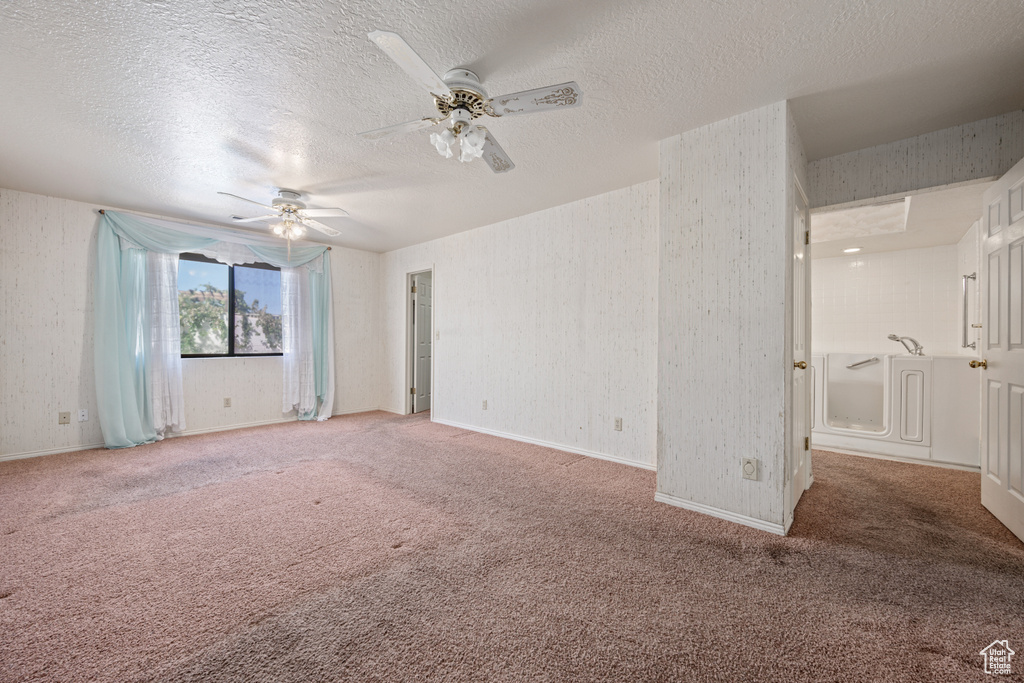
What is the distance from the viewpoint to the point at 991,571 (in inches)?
73.2

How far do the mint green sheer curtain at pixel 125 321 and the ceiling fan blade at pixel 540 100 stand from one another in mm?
4289

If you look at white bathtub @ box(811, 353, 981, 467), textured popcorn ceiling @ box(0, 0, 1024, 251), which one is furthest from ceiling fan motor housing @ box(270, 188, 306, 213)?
white bathtub @ box(811, 353, 981, 467)

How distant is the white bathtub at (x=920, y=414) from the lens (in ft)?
10.9

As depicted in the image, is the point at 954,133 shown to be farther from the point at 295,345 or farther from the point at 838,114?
the point at 295,345

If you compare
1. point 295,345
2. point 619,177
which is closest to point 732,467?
point 619,177

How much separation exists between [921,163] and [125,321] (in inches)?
261

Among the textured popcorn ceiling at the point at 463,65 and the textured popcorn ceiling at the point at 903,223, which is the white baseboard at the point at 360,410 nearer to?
the textured popcorn ceiling at the point at 463,65

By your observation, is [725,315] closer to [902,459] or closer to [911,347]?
[902,459]

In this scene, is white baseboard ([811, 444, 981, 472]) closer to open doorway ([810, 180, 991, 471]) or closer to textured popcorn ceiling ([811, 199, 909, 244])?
open doorway ([810, 180, 991, 471])

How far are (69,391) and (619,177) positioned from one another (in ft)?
17.9

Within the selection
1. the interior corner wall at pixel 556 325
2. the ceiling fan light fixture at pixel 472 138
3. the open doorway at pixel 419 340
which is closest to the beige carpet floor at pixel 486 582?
the interior corner wall at pixel 556 325

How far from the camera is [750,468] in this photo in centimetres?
231

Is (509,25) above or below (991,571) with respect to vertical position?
above

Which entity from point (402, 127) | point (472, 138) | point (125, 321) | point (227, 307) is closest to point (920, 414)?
point (472, 138)
